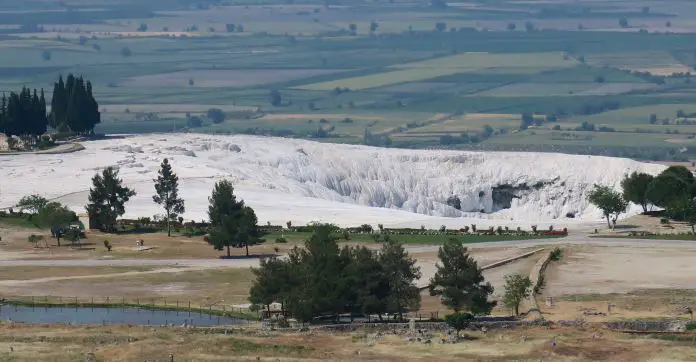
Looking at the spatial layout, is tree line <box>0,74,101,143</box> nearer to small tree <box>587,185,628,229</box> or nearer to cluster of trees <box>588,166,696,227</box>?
cluster of trees <box>588,166,696,227</box>

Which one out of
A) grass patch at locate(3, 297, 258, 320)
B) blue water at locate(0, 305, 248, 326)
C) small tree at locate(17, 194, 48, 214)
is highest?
small tree at locate(17, 194, 48, 214)

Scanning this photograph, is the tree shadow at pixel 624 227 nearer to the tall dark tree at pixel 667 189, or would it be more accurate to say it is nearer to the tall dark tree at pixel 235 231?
the tall dark tree at pixel 667 189

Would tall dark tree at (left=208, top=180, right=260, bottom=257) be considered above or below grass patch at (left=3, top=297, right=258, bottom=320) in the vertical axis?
above

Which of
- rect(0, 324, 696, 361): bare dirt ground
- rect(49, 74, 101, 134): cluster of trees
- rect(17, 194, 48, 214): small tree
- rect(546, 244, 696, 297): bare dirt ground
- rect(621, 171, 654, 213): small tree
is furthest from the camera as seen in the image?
rect(49, 74, 101, 134): cluster of trees

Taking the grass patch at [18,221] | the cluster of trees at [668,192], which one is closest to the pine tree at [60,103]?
the grass patch at [18,221]

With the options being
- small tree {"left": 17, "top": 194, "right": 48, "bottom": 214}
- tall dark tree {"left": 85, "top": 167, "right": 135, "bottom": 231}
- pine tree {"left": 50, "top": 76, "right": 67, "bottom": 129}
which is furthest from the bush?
pine tree {"left": 50, "top": 76, "right": 67, "bottom": 129}

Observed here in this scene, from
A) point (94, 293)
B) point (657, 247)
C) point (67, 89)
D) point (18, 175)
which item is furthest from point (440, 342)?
point (67, 89)

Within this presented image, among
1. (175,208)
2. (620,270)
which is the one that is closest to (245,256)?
(175,208)
